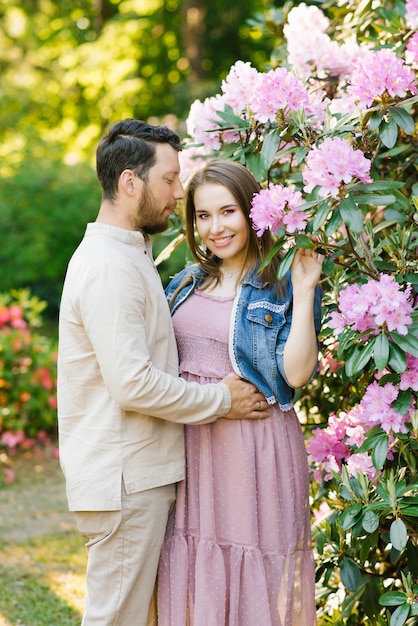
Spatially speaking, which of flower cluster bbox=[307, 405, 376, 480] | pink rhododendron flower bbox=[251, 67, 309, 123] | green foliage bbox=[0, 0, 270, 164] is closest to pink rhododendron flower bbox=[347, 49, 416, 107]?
pink rhododendron flower bbox=[251, 67, 309, 123]

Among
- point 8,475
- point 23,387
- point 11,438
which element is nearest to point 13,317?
point 23,387

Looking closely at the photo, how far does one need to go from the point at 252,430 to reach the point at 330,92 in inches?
58.2

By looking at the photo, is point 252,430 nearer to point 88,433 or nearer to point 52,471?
point 88,433

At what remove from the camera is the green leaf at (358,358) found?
92.3 inches

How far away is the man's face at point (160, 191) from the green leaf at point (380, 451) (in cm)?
97

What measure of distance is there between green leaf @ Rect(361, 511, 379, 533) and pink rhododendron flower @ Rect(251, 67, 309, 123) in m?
1.20

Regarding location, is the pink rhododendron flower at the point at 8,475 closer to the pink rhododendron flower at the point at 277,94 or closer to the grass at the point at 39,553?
the grass at the point at 39,553

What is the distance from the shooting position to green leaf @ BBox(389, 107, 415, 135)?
2.43 metres

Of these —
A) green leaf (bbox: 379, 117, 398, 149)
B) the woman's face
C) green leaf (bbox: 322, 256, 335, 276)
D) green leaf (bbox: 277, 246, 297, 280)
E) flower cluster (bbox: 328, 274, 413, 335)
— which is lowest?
flower cluster (bbox: 328, 274, 413, 335)

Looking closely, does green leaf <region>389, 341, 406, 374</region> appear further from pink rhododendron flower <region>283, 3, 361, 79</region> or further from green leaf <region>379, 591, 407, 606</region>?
pink rhododendron flower <region>283, 3, 361, 79</region>

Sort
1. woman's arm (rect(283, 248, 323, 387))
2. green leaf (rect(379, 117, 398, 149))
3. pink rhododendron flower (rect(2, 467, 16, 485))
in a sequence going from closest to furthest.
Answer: green leaf (rect(379, 117, 398, 149)) → woman's arm (rect(283, 248, 323, 387)) → pink rhododendron flower (rect(2, 467, 16, 485))

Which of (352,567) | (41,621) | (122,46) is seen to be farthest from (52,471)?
(122,46)

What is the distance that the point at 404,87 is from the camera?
241cm

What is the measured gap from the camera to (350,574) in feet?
9.58
